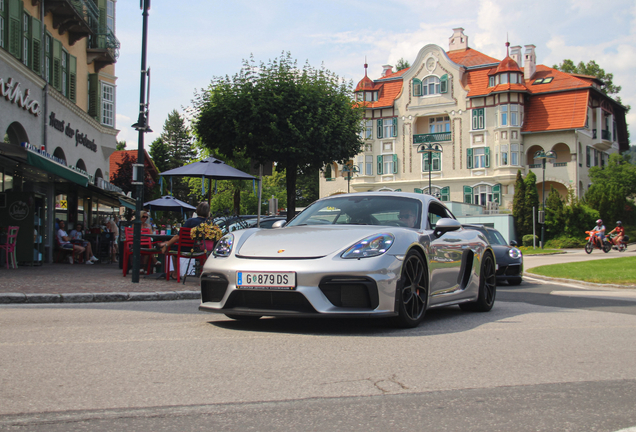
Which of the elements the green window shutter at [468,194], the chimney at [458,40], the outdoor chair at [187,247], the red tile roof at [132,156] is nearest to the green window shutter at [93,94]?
the outdoor chair at [187,247]

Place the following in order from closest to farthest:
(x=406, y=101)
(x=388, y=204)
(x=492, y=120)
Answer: (x=388, y=204), (x=492, y=120), (x=406, y=101)

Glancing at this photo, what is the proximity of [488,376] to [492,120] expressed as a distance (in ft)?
194

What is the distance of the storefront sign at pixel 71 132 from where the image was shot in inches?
862

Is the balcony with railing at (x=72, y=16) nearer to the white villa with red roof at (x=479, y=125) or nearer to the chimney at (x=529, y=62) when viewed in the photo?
the white villa with red roof at (x=479, y=125)

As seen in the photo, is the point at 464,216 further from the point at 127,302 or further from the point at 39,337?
the point at 39,337

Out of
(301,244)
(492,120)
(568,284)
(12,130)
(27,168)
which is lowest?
(568,284)

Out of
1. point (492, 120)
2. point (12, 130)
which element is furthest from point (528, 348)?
point (492, 120)

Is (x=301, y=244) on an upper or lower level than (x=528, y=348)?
upper

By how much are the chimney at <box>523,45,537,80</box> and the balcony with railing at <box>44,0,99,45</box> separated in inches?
1872

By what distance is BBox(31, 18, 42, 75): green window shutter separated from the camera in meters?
20.2

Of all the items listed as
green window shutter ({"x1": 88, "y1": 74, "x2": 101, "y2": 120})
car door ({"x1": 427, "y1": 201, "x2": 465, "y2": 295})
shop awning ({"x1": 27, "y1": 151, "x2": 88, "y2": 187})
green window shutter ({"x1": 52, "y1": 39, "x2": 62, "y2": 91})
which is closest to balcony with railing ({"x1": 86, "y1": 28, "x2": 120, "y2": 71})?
green window shutter ({"x1": 88, "y1": 74, "x2": 101, "y2": 120})

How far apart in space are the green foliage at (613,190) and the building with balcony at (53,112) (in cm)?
3970

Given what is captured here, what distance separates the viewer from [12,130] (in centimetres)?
1928

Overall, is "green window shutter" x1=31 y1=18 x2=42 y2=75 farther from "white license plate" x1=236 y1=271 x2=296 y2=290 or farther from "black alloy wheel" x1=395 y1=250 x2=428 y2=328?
"black alloy wheel" x1=395 y1=250 x2=428 y2=328
